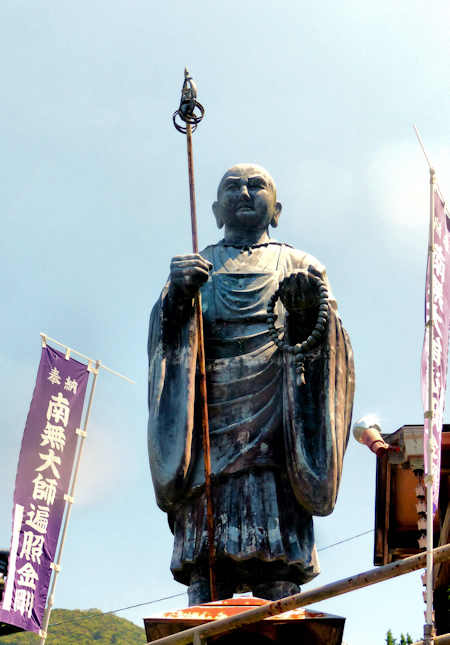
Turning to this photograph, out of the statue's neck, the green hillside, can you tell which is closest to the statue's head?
the statue's neck

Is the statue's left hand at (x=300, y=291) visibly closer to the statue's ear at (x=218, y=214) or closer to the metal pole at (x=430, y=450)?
the metal pole at (x=430, y=450)

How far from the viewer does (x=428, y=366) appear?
6305mm

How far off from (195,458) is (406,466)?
14.0ft

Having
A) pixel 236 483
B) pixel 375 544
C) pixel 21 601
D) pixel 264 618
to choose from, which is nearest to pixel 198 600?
pixel 236 483

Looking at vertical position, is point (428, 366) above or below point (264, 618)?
above

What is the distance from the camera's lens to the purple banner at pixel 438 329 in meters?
6.18

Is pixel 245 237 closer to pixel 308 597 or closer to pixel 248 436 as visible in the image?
pixel 248 436

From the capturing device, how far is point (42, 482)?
1185cm

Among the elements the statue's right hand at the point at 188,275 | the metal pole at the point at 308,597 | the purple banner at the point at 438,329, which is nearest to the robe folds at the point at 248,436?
the statue's right hand at the point at 188,275

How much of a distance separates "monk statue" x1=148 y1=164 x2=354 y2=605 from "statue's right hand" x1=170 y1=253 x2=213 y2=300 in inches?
0.4

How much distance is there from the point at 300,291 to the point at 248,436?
1109 mm

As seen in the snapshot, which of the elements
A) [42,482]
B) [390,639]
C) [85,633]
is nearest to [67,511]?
[42,482]

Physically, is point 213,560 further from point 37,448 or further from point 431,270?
point 37,448

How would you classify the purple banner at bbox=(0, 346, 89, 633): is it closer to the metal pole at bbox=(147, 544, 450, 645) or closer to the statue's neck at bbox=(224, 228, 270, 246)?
the statue's neck at bbox=(224, 228, 270, 246)
